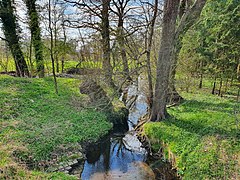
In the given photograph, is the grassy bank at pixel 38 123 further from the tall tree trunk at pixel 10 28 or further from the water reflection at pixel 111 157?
the tall tree trunk at pixel 10 28

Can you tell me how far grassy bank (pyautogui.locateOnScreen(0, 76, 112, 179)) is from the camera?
6.52 meters

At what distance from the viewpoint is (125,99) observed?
52.0ft

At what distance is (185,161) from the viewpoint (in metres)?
6.66

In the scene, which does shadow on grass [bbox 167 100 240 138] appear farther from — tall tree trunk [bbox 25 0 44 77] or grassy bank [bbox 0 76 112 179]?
tall tree trunk [bbox 25 0 44 77]

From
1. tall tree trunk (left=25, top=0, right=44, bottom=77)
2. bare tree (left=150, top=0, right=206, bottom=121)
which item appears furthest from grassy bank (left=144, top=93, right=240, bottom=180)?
tall tree trunk (left=25, top=0, right=44, bottom=77)

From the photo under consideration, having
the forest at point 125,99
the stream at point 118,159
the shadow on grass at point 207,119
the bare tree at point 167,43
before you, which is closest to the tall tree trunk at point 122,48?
the forest at point 125,99

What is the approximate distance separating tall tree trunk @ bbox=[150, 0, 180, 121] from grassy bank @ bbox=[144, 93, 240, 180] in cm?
66

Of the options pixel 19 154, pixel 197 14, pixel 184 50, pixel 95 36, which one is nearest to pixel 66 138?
pixel 19 154

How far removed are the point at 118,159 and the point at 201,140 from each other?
317 cm

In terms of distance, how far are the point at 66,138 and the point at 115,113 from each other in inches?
153

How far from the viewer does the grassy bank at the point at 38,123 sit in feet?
21.4

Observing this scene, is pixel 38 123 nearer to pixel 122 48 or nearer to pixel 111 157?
pixel 111 157

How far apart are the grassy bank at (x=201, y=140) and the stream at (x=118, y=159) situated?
2.69ft

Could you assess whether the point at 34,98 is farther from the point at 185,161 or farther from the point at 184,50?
the point at 184,50
